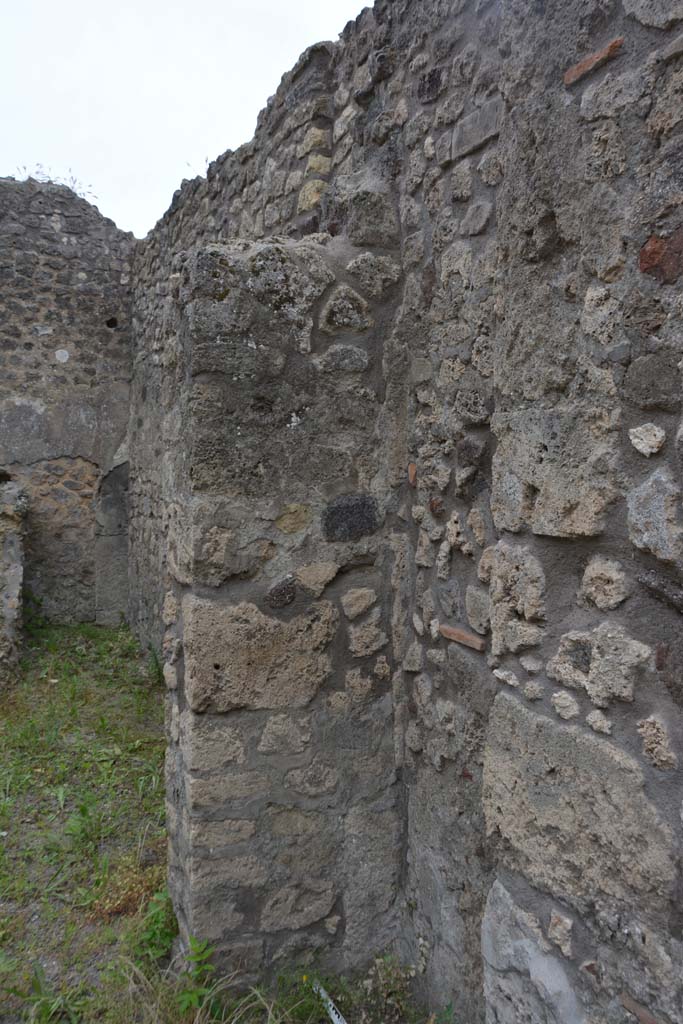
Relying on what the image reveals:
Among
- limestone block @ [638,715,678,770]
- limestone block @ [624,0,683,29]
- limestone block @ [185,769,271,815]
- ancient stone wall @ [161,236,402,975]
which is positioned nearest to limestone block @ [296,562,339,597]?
ancient stone wall @ [161,236,402,975]

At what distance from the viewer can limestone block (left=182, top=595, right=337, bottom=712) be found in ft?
7.27

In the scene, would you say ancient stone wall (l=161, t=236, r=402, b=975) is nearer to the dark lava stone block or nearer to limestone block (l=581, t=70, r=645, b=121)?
the dark lava stone block

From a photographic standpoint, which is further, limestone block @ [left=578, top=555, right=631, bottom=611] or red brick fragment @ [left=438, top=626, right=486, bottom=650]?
red brick fragment @ [left=438, top=626, right=486, bottom=650]

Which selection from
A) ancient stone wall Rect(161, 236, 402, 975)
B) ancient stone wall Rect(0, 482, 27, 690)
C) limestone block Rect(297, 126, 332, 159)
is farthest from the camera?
ancient stone wall Rect(0, 482, 27, 690)

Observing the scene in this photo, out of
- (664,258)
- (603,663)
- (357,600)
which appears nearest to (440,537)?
(357,600)

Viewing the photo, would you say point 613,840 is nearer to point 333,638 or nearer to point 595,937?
point 595,937

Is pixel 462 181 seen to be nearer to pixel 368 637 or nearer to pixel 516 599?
pixel 516 599

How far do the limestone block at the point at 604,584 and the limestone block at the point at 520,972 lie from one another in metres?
0.62

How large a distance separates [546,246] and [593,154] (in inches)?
6.4

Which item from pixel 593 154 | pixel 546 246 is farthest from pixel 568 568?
pixel 593 154

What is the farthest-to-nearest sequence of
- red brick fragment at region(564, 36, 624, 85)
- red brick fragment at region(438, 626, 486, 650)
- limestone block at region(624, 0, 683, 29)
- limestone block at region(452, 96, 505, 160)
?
red brick fragment at region(438, 626, 486, 650), limestone block at region(452, 96, 505, 160), red brick fragment at region(564, 36, 624, 85), limestone block at region(624, 0, 683, 29)

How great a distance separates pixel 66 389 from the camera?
21.2 ft

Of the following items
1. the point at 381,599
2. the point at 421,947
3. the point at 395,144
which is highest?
the point at 395,144

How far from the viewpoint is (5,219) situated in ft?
20.5
